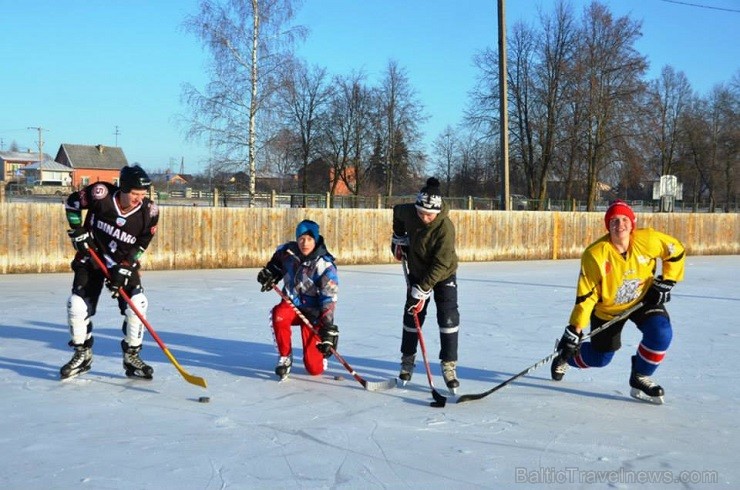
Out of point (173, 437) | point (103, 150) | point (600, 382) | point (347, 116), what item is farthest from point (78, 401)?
point (103, 150)

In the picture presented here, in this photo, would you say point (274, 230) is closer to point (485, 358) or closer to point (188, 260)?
point (188, 260)

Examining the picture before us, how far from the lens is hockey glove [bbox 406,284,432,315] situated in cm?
481

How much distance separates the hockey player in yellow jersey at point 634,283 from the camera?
178 inches

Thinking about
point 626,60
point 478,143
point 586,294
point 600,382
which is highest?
point 626,60

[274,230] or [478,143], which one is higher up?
[478,143]

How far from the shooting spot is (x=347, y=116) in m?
37.6

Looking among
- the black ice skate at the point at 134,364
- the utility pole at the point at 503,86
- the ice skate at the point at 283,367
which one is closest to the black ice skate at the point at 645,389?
the ice skate at the point at 283,367

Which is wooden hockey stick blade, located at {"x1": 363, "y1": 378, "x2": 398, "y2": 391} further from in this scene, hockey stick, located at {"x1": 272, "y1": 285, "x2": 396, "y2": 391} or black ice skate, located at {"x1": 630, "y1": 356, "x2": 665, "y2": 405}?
black ice skate, located at {"x1": 630, "y1": 356, "x2": 665, "y2": 405}

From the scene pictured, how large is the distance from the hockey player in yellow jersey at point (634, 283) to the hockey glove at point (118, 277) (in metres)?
2.99

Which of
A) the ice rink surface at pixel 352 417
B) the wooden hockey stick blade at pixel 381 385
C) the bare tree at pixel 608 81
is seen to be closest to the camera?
the ice rink surface at pixel 352 417

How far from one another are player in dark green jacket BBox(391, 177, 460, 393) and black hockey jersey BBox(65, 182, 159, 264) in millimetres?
1870

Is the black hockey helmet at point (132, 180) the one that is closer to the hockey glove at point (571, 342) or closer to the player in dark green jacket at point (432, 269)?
the player in dark green jacket at point (432, 269)

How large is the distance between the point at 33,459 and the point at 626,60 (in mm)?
29676

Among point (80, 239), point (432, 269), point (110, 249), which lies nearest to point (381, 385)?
point (432, 269)
